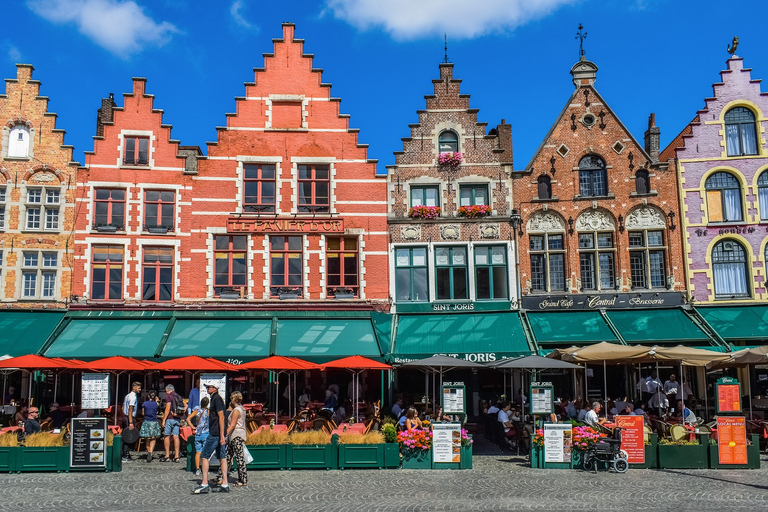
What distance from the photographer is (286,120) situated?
26.2m

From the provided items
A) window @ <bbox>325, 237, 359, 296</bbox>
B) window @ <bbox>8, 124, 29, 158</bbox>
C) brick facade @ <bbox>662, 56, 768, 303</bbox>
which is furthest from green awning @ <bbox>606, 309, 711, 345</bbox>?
window @ <bbox>8, 124, 29, 158</bbox>

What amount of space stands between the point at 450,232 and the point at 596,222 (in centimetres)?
495

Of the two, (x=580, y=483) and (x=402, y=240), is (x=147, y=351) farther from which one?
(x=580, y=483)

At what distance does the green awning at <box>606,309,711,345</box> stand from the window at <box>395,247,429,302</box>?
6191mm

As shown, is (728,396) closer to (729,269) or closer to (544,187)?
(729,269)

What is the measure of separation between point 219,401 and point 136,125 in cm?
1527

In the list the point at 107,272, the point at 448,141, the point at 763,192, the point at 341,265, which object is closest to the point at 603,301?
the point at 763,192

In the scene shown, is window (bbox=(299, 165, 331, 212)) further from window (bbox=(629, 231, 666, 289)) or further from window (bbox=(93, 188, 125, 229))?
window (bbox=(629, 231, 666, 289))

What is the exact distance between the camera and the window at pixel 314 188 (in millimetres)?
25922

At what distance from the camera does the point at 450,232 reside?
1014 inches

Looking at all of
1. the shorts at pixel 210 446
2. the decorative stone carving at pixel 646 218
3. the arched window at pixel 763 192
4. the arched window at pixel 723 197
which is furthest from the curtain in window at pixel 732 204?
the shorts at pixel 210 446

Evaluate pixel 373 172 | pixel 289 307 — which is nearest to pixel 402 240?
pixel 373 172

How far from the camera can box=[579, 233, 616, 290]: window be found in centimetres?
2544

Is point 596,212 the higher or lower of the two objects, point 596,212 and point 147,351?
the higher
